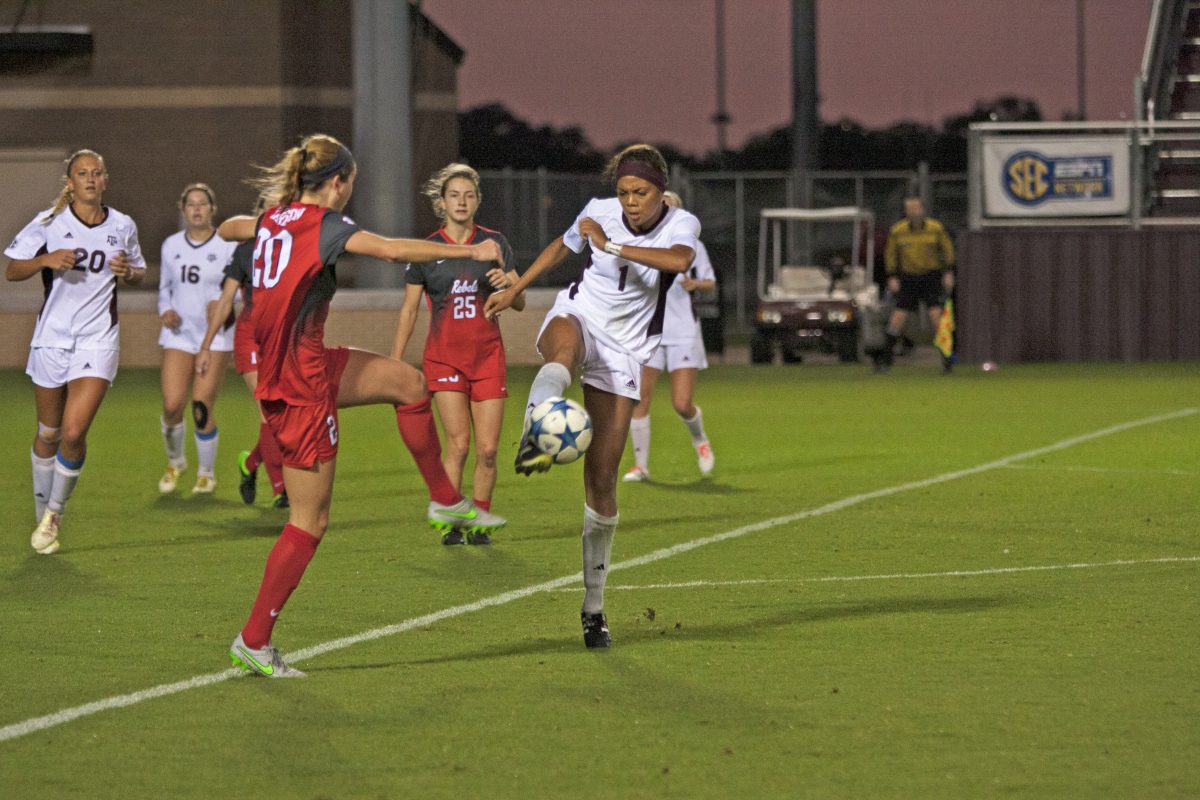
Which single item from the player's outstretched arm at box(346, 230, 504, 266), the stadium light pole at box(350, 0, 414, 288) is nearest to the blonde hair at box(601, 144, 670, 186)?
the player's outstretched arm at box(346, 230, 504, 266)

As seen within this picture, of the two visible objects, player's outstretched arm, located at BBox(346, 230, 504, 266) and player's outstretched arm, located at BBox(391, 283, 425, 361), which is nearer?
player's outstretched arm, located at BBox(346, 230, 504, 266)

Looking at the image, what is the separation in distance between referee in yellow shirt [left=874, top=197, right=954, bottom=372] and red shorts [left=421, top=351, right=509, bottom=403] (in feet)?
49.4

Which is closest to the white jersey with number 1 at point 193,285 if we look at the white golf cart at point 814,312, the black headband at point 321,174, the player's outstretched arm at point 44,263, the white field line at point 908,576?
the player's outstretched arm at point 44,263

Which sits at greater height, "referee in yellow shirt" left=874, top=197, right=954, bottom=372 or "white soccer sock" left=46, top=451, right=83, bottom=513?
"referee in yellow shirt" left=874, top=197, right=954, bottom=372

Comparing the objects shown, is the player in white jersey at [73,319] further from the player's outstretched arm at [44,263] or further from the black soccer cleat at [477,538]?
the black soccer cleat at [477,538]

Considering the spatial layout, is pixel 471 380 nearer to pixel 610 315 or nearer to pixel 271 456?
pixel 271 456

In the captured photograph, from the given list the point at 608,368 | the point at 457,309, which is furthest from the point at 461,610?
the point at 457,309

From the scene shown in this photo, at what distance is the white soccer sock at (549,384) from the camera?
706 cm

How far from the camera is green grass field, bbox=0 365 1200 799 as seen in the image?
5.79 m

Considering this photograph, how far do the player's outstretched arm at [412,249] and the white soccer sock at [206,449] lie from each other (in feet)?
22.3

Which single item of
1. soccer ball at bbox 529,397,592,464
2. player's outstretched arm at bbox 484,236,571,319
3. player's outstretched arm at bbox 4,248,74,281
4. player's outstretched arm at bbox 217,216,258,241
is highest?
player's outstretched arm at bbox 217,216,258,241

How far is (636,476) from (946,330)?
11.9 meters

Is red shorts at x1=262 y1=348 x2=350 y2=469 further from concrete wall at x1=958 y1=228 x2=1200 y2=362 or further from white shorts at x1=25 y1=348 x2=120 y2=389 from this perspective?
concrete wall at x1=958 y1=228 x2=1200 y2=362

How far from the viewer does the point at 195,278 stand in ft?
43.9
